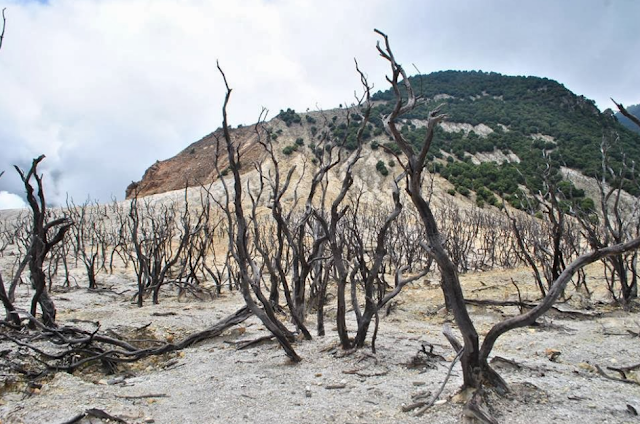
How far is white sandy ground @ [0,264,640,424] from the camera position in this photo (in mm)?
2979

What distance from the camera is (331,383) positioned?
3.79m

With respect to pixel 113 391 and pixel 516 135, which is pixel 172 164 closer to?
pixel 516 135

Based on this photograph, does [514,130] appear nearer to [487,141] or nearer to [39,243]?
[487,141]

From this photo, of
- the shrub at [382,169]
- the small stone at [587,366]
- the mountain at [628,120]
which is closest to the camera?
the mountain at [628,120]

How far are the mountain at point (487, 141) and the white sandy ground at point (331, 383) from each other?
32109 millimetres

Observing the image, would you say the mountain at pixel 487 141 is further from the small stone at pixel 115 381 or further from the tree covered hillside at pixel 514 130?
the small stone at pixel 115 381

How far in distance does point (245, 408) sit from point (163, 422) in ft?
2.05

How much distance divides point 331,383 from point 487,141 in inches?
2098

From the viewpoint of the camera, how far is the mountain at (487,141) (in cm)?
4216

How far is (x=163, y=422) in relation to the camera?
10.1ft

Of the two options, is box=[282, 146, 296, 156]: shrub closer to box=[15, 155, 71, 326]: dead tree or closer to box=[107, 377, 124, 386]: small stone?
box=[15, 155, 71, 326]: dead tree

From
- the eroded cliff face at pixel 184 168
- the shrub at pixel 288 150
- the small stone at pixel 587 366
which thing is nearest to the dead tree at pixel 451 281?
the small stone at pixel 587 366

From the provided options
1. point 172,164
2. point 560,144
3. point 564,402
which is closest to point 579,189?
point 560,144

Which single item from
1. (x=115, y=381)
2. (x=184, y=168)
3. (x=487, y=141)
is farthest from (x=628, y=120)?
(x=184, y=168)
